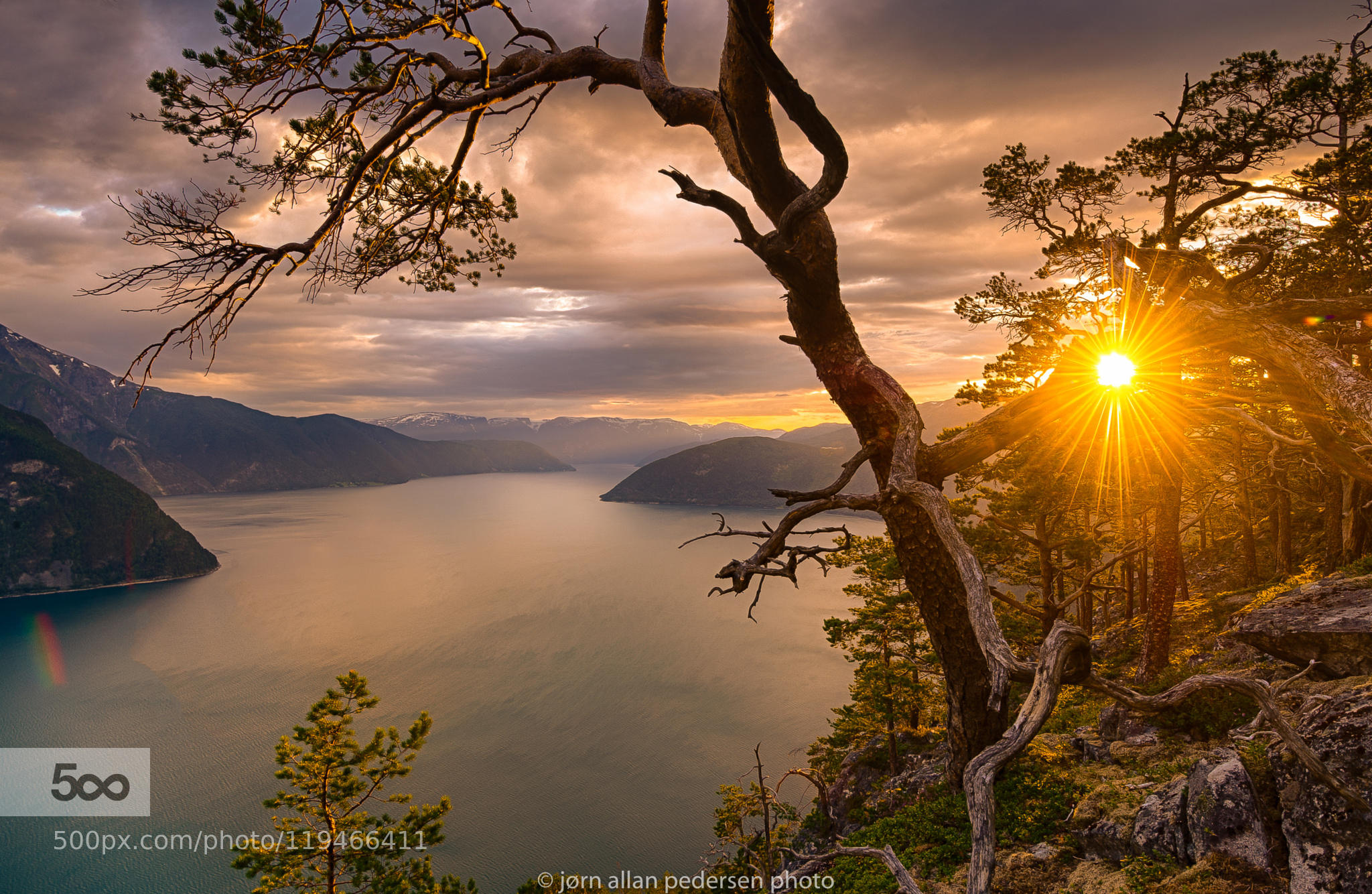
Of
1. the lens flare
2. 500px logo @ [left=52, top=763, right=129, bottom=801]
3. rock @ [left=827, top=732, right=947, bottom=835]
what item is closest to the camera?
the lens flare

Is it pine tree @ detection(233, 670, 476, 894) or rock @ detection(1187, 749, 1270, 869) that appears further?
pine tree @ detection(233, 670, 476, 894)

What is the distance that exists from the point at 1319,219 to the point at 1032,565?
590 inches

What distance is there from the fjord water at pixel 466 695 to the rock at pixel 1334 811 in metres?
32.8

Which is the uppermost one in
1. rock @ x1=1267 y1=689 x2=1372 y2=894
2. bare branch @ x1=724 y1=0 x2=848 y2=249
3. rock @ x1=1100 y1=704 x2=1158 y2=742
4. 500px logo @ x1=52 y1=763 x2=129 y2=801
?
bare branch @ x1=724 y1=0 x2=848 y2=249

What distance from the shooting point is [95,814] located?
140 feet

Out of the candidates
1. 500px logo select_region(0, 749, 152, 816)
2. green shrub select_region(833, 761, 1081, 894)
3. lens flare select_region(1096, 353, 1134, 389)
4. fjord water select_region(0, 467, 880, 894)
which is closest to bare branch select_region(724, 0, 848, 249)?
lens flare select_region(1096, 353, 1134, 389)

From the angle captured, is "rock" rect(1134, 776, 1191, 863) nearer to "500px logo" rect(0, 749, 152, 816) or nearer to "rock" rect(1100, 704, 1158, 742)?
"rock" rect(1100, 704, 1158, 742)

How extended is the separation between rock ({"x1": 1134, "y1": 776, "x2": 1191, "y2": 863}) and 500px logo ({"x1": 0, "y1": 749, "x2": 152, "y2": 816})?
197 feet

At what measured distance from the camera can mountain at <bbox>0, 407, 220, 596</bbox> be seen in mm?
122125

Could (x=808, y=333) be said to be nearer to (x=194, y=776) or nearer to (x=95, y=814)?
(x=194, y=776)

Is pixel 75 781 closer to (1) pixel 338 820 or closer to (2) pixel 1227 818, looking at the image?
(1) pixel 338 820

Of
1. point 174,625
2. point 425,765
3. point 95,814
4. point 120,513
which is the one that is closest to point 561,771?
point 425,765

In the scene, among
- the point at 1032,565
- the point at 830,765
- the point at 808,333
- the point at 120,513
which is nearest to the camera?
the point at 808,333

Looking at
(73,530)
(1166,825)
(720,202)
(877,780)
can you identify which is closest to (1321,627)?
(1166,825)
